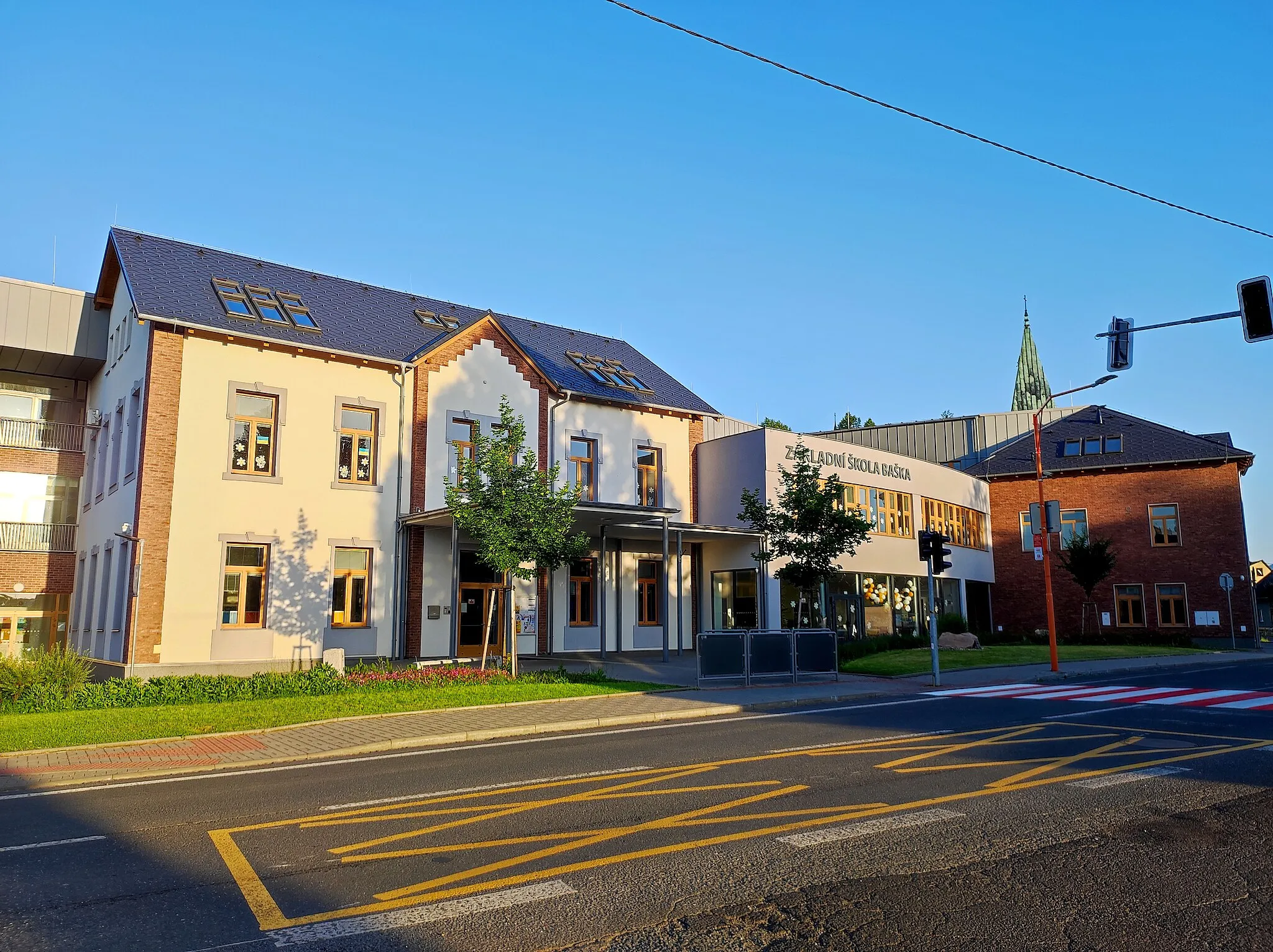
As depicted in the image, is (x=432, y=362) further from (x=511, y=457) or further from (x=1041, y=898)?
(x=1041, y=898)

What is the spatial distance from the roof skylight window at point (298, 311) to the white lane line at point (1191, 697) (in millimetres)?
21587

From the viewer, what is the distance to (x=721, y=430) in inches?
1575

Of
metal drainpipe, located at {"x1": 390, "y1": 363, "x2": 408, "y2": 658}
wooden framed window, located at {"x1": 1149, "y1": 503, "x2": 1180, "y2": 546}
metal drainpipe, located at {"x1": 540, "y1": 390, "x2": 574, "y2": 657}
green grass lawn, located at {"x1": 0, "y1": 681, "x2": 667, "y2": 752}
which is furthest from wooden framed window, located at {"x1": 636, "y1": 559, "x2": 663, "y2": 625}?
wooden framed window, located at {"x1": 1149, "y1": 503, "x2": 1180, "y2": 546}

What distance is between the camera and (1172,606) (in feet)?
143

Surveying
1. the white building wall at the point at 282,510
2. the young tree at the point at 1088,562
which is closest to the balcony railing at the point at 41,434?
the white building wall at the point at 282,510

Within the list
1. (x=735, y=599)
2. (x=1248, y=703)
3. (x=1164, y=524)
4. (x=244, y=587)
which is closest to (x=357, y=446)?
(x=244, y=587)

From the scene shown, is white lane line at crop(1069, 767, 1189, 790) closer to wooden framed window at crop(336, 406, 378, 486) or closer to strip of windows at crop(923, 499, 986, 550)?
wooden framed window at crop(336, 406, 378, 486)

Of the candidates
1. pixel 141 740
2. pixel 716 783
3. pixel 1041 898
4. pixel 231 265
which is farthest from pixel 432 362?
pixel 1041 898

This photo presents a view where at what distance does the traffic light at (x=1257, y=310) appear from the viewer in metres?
12.3

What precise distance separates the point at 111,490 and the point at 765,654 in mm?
18341

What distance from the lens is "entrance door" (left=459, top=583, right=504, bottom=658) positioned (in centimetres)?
2648

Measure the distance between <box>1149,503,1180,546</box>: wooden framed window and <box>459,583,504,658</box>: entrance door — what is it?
33.7 m

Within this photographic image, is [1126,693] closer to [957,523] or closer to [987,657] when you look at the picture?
[987,657]

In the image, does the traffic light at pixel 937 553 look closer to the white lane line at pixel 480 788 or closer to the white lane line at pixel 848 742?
the white lane line at pixel 848 742
